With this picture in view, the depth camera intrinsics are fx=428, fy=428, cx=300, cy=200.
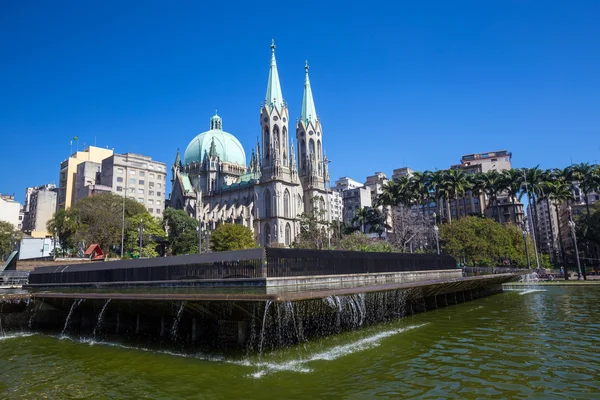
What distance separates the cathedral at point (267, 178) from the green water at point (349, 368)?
67.9m

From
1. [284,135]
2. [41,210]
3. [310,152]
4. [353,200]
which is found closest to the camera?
[284,135]

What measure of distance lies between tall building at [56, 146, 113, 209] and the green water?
4321 inches

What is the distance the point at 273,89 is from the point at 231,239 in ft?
156

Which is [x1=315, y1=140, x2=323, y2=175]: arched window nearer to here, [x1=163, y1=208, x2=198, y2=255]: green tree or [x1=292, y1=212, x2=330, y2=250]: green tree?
[x1=292, y1=212, x2=330, y2=250]: green tree

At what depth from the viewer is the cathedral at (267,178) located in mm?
98625

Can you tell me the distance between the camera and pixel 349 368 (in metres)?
12.8

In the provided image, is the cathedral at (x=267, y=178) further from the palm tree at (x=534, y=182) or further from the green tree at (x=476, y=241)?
the palm tree at (x=534, y=182)

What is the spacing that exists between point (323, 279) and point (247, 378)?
384 inches

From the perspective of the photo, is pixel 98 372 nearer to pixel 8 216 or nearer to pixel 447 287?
pixel 447 287

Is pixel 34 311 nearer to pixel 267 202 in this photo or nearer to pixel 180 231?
pixel 180 231

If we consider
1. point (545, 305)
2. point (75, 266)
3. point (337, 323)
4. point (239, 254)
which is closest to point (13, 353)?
point (239, 254)

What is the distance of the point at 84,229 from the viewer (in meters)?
66.2

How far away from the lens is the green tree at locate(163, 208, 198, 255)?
84.3 meters

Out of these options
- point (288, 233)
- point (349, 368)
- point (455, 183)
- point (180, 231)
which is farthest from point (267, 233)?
point (349, 368)
